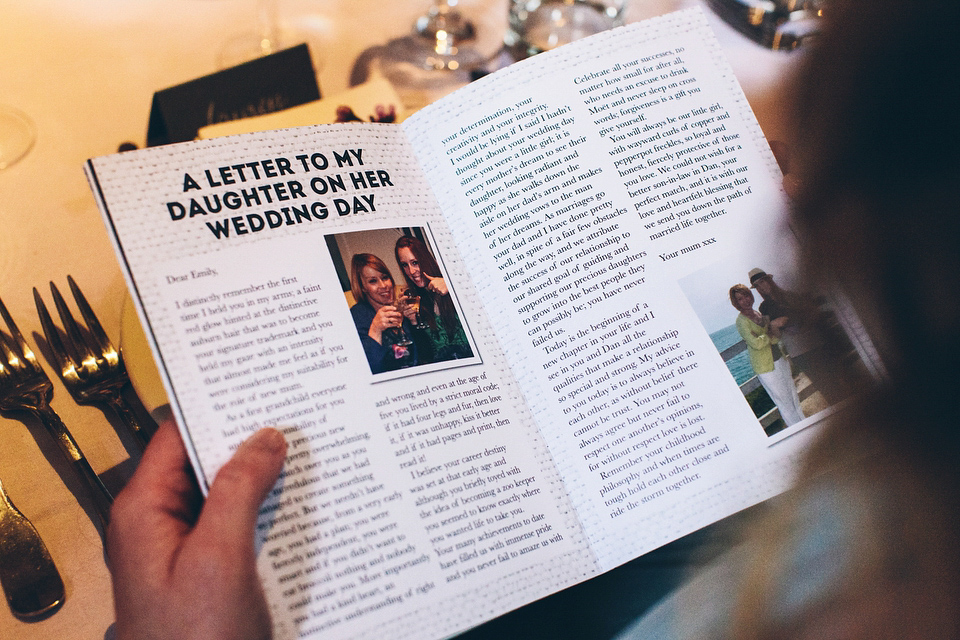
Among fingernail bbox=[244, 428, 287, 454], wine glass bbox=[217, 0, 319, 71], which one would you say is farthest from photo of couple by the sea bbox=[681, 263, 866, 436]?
wine glass bbox=[217, 0, 319, 71]

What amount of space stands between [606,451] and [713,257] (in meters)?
0.21

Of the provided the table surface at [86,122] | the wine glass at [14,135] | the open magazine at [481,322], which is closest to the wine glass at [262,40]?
the table surface at [86,122]

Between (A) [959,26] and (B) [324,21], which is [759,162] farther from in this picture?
(B) [324,21]

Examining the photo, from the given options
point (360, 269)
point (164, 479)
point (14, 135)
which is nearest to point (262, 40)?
point (14, 135)

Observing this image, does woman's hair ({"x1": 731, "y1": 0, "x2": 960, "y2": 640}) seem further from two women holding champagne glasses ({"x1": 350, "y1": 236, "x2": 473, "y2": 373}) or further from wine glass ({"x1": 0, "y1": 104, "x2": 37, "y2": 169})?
wine glass ({"x1": 0, "y1": 104, "x2": 37, "y2": 169})

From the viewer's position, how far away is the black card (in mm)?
648

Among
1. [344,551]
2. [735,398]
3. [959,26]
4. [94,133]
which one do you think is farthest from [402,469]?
[94,133]

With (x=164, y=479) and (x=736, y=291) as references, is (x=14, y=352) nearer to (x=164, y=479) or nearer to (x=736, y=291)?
(x=164, y=479)

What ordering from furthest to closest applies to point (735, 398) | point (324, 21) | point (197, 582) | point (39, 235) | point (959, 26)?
1. point (324, 21)
2. point (39, 235)
3. point (735, 398)
4. point (197, 582)
5. point (959, 26)

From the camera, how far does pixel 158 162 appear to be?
0.45 meters

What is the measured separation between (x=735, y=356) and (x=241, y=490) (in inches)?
16.6

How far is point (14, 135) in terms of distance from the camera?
655mm

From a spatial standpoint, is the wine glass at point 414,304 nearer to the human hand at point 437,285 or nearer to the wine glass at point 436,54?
the human hand at point 437,285

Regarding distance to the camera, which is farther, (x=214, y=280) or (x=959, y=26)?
(x=214, y=280)
